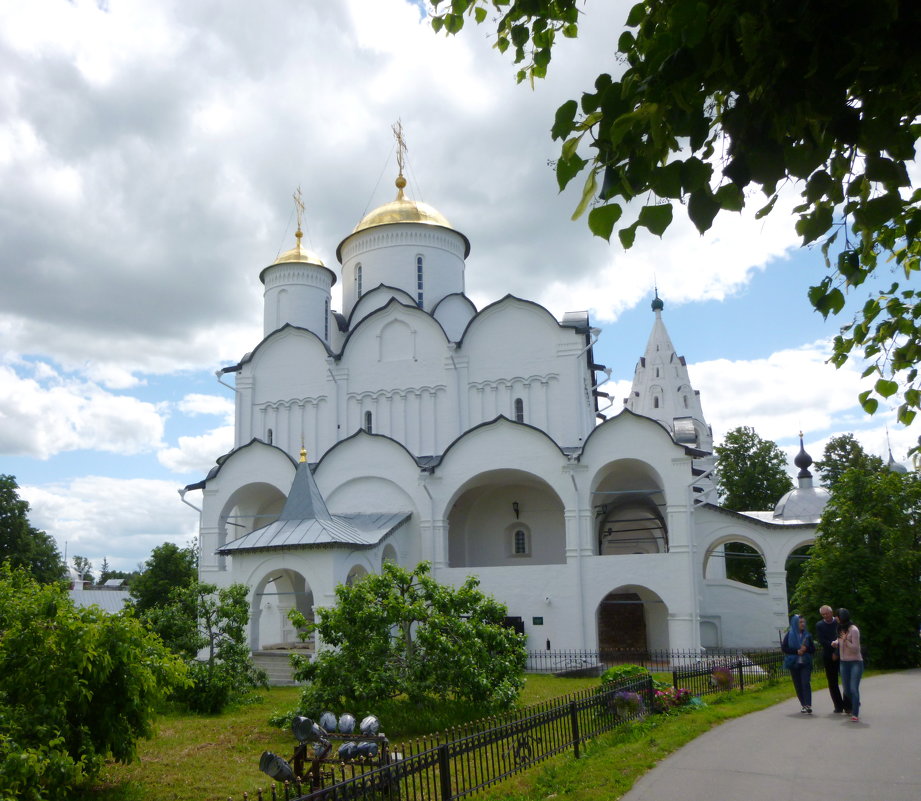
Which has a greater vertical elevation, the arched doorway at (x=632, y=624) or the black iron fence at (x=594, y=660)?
the arched doorway at (x=632, y=624)

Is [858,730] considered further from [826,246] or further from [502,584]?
[502,584]

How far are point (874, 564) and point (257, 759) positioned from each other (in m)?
11.7

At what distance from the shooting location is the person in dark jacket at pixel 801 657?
9.12 m

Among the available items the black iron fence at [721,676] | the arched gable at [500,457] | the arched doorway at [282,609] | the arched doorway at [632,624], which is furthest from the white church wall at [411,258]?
the black iron fence at [721,676]

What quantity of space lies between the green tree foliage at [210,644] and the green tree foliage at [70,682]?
17.8ft

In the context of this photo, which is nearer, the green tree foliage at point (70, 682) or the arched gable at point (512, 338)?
the green tree foliage at point (70, 682)

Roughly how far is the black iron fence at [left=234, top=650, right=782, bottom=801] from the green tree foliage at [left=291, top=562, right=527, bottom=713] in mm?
1120

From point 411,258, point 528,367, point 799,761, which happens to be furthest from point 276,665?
point 411,258

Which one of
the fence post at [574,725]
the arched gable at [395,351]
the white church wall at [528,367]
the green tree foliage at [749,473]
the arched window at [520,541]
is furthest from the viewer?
the green tree foliage at [749,473]

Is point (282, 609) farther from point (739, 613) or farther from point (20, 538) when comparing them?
point (20, 538)

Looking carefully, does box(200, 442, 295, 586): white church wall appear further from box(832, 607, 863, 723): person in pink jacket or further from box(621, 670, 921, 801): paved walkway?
box(832, 607, 863, 723): person in pink jacket

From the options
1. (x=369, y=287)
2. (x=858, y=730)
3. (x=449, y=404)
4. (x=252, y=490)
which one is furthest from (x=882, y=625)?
(x=369, y=287)

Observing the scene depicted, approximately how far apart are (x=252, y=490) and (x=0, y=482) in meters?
16.0

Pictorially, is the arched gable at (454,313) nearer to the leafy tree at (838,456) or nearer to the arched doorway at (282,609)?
the arched doorway at (282,609)
